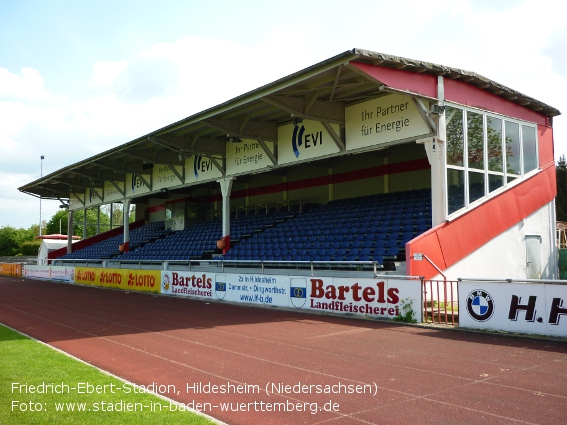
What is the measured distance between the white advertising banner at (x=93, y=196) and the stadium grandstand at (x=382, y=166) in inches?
404

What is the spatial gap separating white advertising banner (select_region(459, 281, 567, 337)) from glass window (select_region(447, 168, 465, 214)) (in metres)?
4.10

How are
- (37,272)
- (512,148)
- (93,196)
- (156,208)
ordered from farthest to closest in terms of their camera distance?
(156,208)
(93,196)
(37,272)
(512,148)

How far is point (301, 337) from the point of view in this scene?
33.8 feet

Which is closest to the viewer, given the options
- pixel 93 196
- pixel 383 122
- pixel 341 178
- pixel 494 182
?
pixel 383 122

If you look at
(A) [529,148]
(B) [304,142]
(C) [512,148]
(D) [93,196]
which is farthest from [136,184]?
(A) [529,148]

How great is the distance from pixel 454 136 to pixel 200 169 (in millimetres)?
A: 13706

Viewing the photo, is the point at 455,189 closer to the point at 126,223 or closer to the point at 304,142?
the point at 304,142

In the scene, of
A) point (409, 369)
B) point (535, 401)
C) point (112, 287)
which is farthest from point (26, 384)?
point (112, 287)

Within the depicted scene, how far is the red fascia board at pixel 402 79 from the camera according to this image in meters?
12.9

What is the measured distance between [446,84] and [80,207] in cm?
3263

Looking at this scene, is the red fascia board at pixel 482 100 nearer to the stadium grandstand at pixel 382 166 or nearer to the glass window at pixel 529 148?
the stadium grandstand at pixel 382 166

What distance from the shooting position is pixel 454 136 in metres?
14.8

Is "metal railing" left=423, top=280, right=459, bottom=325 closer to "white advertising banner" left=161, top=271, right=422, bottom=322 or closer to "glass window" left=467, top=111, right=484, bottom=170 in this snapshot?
"white advertising banner" left=161, top=271, right=422, bottom=322

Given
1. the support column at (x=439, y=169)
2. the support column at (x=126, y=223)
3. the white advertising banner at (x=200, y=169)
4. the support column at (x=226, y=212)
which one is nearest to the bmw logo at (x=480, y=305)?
the support column at (x=439, y=169)
